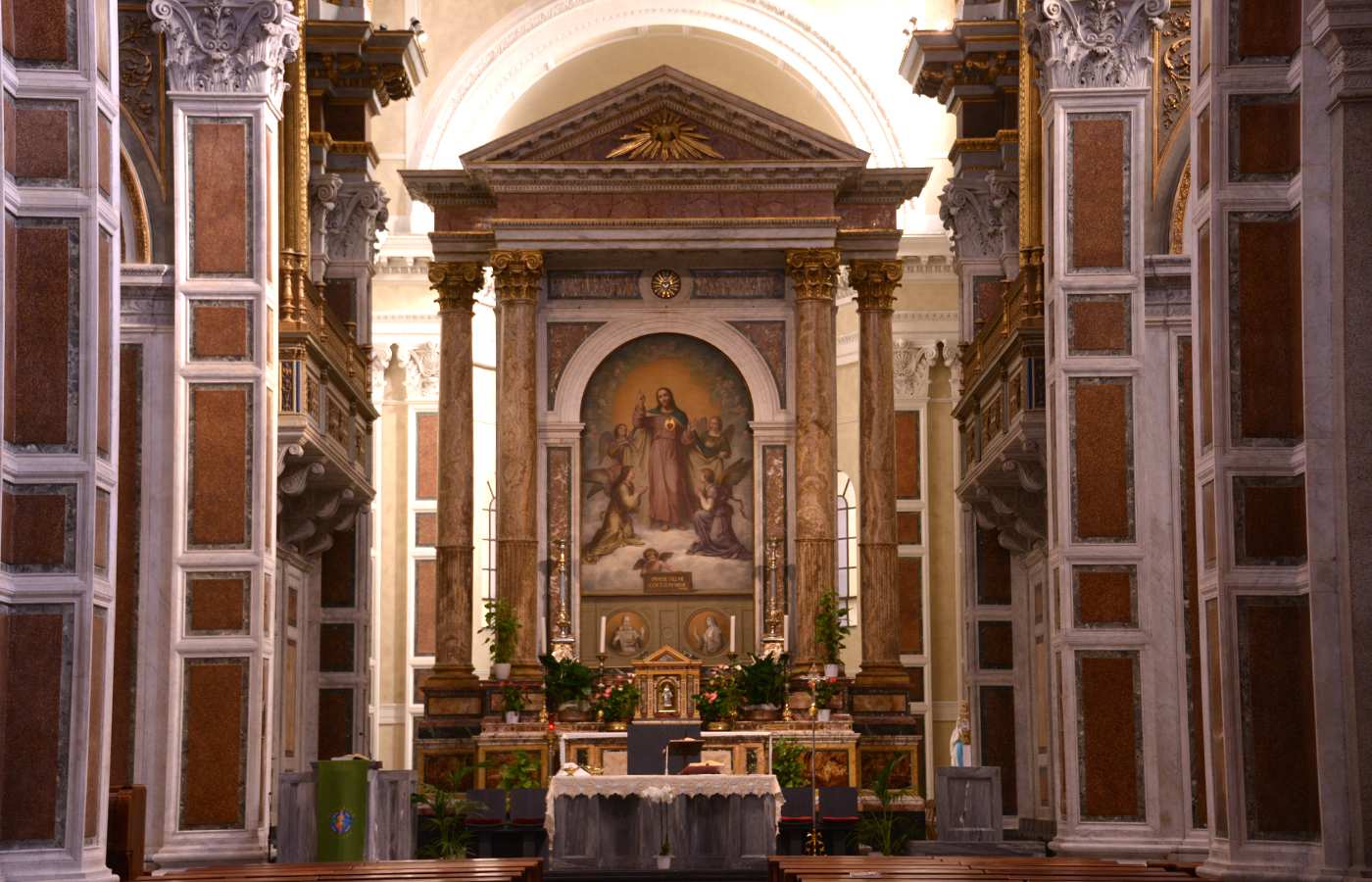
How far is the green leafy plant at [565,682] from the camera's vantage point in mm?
23094

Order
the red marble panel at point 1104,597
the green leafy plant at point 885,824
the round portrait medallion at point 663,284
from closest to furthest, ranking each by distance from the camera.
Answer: the red marble panel at point 1104,597, the green leafy plant at point 885,824, the round portrait medallion at point 663,284

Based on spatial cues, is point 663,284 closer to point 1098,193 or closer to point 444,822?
point 1098,193

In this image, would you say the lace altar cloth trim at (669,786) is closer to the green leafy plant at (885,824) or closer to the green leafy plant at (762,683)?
the green leafy plant at (885,824)

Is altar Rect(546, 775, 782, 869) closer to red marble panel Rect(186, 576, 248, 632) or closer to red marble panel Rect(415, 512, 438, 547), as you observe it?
red marble panel Rect(186, 576, 248, 632)

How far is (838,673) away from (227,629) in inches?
367

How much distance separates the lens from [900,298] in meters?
31.6

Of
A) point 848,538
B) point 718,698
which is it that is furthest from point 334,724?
point 848,538

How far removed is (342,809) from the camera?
14445 mm

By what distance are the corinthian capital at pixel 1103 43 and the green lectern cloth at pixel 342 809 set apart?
939 centimetres

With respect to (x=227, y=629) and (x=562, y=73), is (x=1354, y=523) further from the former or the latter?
(x=562, y=73)

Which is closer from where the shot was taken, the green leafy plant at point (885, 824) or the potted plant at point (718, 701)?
the green leafy plant at point (885, 824)

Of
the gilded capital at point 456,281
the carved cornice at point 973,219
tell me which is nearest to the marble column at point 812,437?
the carved cornice at point 973,219

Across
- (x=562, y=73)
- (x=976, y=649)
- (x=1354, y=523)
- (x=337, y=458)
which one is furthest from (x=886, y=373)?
(x=1354, y=523)

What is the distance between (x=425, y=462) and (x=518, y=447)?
768cm
